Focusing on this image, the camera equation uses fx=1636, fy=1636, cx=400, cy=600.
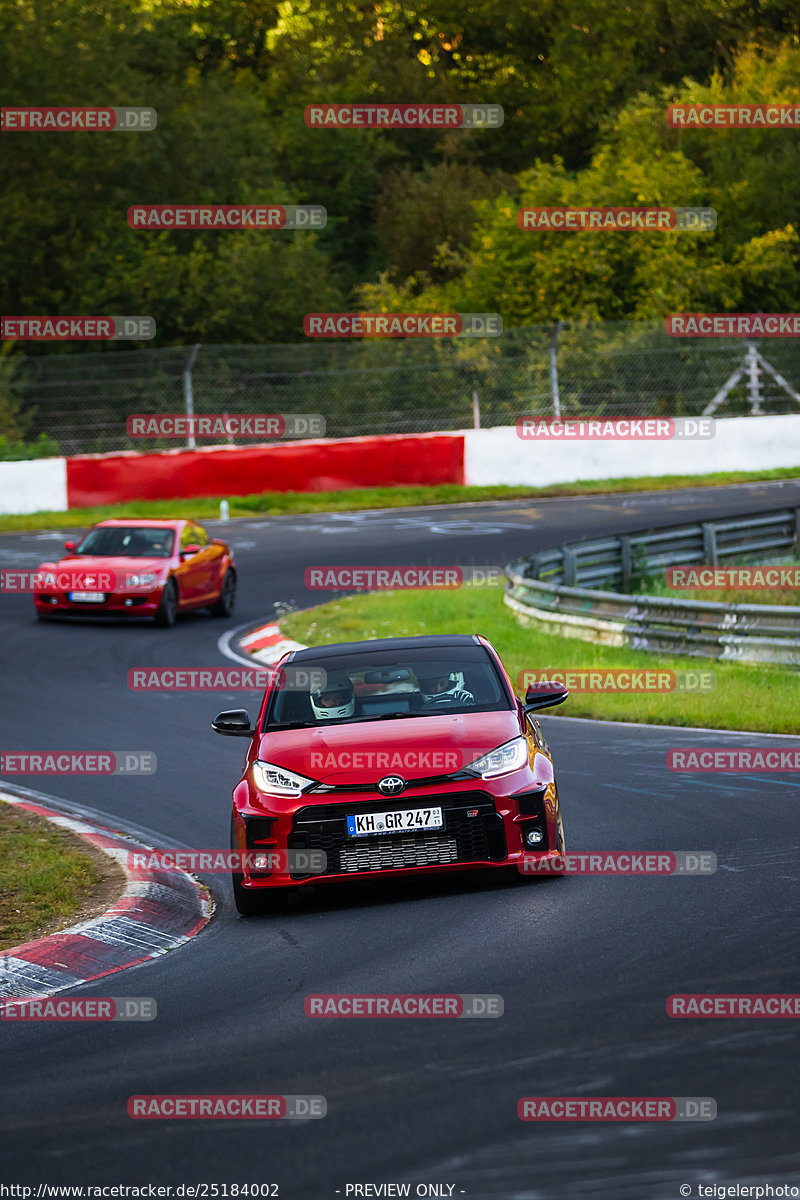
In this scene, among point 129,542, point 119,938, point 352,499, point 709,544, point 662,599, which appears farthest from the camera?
point 352,499

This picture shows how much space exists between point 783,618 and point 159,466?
64.1 ft

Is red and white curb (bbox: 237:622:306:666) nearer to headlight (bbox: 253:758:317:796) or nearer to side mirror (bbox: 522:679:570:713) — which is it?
side mirror (bbox: 522:679:570:713)

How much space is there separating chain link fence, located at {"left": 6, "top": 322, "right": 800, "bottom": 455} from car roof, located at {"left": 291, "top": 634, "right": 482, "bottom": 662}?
23669 mm

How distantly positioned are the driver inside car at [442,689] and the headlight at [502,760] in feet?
2.06

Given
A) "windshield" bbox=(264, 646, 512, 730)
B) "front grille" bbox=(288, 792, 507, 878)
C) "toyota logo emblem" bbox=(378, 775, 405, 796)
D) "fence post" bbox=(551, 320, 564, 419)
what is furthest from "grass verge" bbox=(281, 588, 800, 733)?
"fence post" bbox=(551, 320, 564, 419)

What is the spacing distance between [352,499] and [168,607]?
12.8m

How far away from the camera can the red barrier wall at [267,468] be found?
109 ft

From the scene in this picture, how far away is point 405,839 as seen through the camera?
8375mm

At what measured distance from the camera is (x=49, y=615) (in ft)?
72.5

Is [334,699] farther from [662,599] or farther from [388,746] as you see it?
[662,599]

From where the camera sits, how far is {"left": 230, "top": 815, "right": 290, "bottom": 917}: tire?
28.2 ft

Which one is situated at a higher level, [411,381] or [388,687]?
[411,381]

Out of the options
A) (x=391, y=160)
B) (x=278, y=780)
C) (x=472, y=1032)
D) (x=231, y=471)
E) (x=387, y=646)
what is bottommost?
(x=472, y=1032)

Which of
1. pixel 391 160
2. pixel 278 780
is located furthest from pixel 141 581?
pixel 391 160
